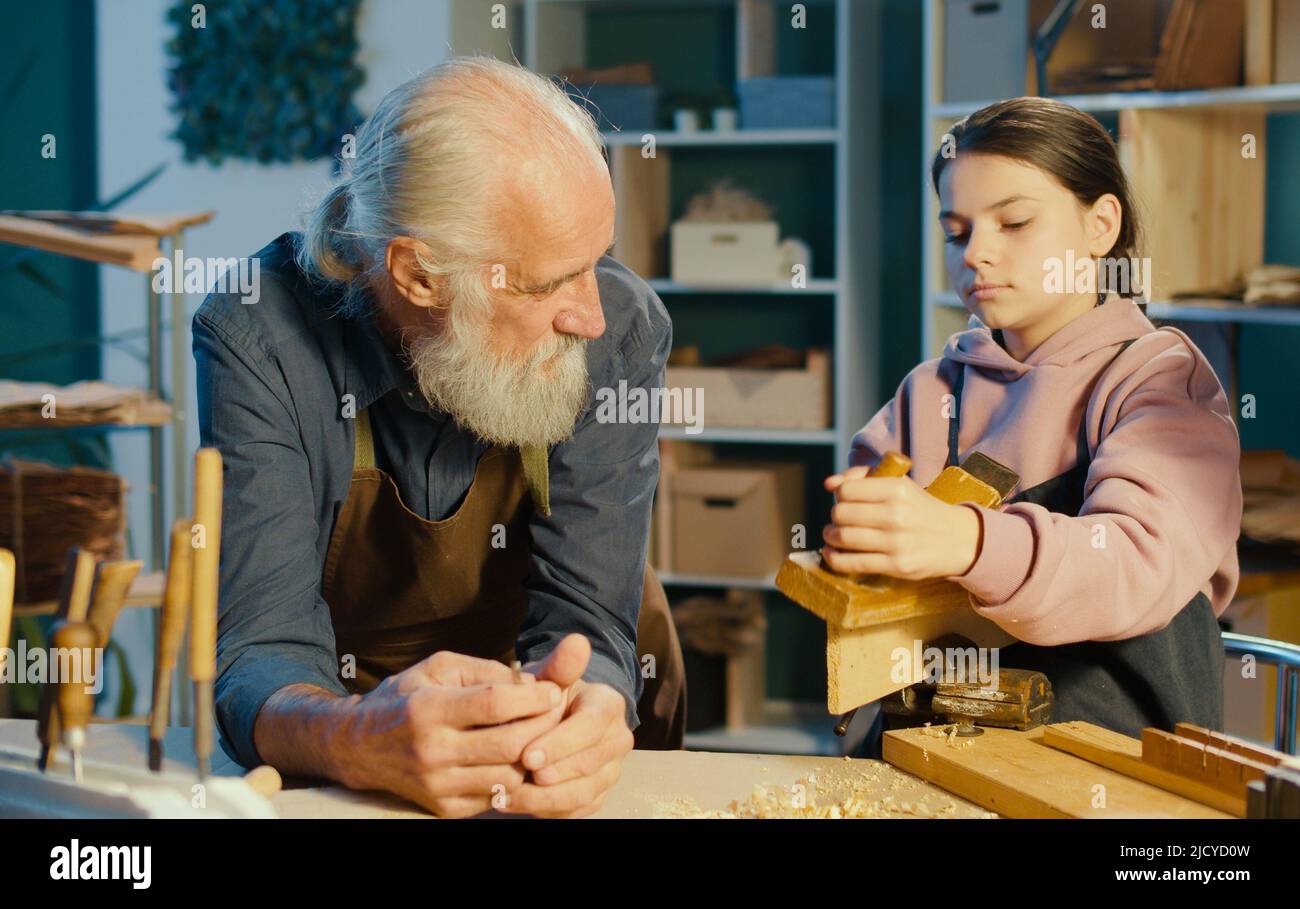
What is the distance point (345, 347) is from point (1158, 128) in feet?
7.00

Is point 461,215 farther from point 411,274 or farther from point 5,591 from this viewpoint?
point 5,591

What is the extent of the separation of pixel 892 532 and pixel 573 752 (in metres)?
0.31

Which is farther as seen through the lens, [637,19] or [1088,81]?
[637,19]

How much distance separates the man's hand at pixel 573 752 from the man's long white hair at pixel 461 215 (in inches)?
16.5

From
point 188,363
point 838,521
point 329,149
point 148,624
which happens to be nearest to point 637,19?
point 329,149

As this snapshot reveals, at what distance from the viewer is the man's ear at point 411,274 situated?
1514mm

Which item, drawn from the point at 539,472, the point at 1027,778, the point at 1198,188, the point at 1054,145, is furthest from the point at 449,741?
the point at 1198,188

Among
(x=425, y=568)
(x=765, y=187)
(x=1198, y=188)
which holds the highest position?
(x=765, y=187)

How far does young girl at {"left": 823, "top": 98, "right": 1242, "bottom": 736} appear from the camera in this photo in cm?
115

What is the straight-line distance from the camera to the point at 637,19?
4.14m

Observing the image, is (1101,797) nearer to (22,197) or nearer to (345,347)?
(345,347)

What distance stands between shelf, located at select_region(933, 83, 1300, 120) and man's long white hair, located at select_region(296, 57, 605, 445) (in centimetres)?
170

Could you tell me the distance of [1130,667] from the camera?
131 centimetres

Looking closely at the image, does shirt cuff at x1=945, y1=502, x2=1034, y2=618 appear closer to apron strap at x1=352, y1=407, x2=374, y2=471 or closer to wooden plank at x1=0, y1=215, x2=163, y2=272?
apron strap at x1=352, y1=407, x2=374, y2=471
